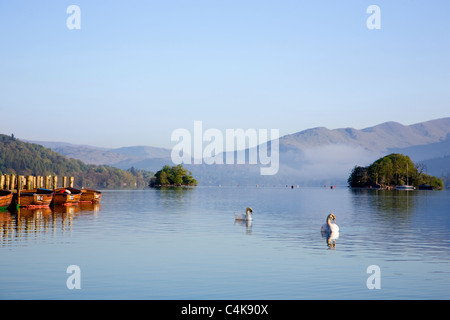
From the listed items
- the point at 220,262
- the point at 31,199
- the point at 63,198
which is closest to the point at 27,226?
the point at 220,262

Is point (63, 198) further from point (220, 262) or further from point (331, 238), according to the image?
point (220, 262)

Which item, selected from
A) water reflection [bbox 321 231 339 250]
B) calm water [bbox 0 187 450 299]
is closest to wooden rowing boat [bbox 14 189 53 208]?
calm water [bbox 0 187 450 299]

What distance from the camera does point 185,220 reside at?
57.6 m

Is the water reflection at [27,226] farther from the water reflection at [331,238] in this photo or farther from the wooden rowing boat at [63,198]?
the wooden rowing boat at [63,198]

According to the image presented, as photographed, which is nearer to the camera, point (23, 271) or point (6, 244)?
point (23, 271)

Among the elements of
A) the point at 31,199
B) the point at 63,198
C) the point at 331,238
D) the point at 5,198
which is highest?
the point at 5,198

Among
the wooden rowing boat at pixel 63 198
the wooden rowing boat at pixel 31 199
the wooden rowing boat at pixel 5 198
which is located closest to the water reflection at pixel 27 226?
the wooden rowing boat at pixel 5 198

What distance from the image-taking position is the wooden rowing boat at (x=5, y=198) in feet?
209

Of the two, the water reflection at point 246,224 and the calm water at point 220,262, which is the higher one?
the water reflection at point 246,224

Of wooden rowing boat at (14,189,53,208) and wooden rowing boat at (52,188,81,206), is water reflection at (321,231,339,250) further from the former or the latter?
wooden rowing boat at (52,188,81,206)

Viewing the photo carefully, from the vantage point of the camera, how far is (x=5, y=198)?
64.5m

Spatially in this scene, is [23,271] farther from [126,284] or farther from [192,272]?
[192,272]
